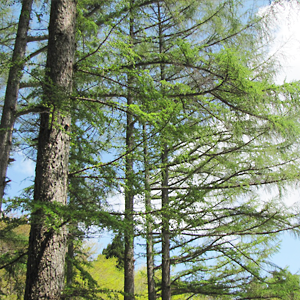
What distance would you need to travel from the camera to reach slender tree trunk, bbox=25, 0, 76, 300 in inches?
126

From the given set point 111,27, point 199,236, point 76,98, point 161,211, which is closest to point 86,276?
point 161,211

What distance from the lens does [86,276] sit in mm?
5230

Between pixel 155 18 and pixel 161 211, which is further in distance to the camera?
pixel 155 18

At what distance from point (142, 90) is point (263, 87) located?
175 cm

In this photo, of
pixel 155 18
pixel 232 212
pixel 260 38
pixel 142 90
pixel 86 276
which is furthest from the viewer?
pixel 155 18

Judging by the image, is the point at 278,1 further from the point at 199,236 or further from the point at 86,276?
the point at 86,276

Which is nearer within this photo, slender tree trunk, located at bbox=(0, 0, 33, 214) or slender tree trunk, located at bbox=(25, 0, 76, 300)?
slender tree trunk, located at bbox=(25, 0, 76, 300)

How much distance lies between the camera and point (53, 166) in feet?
11.9

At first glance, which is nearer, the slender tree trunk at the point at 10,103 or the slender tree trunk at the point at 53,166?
the slender tree trunk at the point at 53,166

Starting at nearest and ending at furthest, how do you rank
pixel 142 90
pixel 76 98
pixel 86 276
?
pixel 76 98
pixel 142 90
pixel 86 276

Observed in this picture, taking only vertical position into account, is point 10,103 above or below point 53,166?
above

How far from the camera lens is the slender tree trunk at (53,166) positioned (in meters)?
3.21

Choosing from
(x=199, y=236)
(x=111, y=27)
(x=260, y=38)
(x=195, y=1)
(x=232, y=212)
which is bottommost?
(x=199, y=236)

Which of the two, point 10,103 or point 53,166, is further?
point 10,103
